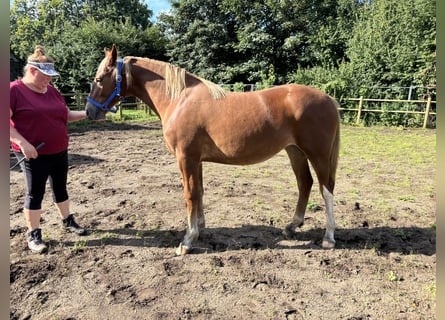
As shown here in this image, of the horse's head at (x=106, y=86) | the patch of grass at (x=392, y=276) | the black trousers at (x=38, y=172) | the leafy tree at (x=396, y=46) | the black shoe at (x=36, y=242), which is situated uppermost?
the leafy tree at (x=396, y=46)

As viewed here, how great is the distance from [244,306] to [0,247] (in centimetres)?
220

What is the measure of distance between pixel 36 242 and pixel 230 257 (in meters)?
2.18

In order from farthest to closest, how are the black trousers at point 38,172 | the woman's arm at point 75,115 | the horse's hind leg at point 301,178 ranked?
the horse's hind leg at point 301,178 < the woman's arm at point 75,115 < the black trousers at point 38,172

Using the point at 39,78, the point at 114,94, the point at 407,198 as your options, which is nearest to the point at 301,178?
the point at 407,198

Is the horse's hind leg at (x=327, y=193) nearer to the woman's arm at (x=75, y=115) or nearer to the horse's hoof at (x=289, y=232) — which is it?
the horse's hoof at (x=289, y=232)

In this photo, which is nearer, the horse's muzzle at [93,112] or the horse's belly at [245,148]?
the horse's belly at [245,148]

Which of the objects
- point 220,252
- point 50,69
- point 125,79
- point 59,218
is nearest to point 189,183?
point 220,252

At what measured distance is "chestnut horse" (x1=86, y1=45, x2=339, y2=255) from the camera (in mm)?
3352

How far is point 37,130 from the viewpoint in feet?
10.4

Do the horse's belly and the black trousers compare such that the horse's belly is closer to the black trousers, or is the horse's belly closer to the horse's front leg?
the horse's front leg

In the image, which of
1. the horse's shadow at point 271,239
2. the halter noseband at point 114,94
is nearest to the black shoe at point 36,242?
the horse's shadow at point 271,239

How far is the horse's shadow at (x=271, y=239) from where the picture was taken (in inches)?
138

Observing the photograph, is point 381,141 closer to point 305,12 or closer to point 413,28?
point 413,28

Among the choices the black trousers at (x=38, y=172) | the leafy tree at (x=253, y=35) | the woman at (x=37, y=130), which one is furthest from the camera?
the leafy tree at (x=253, y=35)
